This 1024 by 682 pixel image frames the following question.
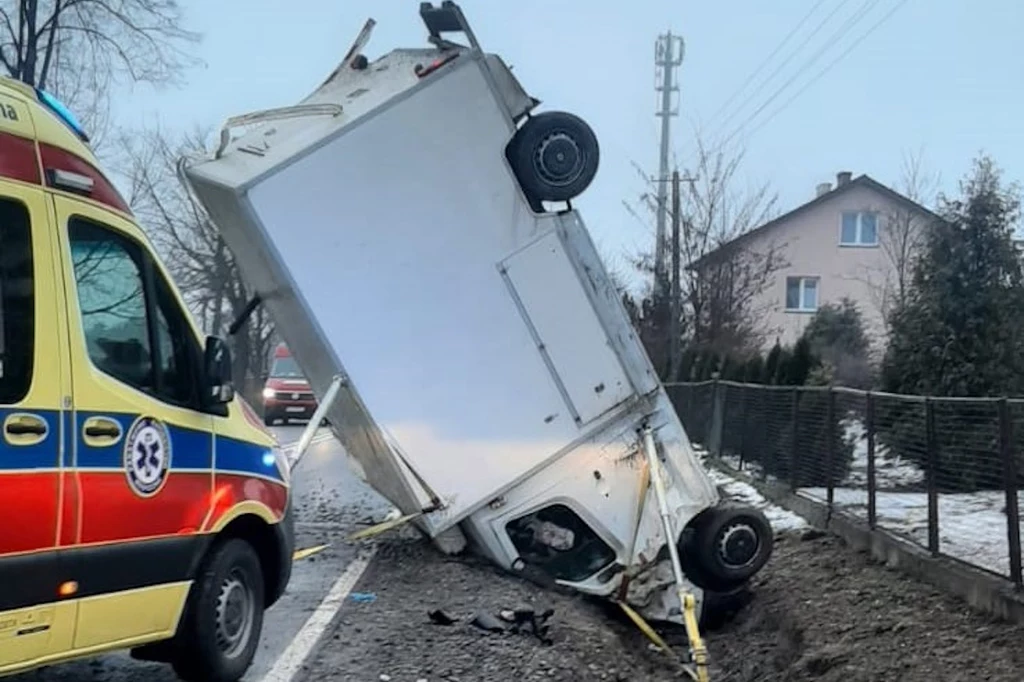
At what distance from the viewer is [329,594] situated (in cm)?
805

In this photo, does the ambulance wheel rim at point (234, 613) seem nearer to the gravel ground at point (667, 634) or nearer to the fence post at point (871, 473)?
the gravel ground at point (667, 634)

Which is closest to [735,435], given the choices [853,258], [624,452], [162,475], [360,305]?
[624,452]

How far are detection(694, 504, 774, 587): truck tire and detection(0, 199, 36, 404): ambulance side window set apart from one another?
529 cm

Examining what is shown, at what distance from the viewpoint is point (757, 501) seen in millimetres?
13016

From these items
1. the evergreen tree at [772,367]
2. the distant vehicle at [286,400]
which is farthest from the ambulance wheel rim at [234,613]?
the distant vehicle at [286,400]

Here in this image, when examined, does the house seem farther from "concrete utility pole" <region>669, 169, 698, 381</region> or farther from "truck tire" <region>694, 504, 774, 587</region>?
"truck tire" <region>694, 504, 774, 587</region>

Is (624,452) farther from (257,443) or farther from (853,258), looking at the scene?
(853,258)

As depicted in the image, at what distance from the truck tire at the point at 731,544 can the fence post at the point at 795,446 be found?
363 cm

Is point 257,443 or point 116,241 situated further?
point 257,443

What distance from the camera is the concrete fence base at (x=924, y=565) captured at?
6.70m

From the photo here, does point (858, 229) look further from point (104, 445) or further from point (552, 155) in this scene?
point (104, 445)

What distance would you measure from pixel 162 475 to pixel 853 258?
44.5 metres

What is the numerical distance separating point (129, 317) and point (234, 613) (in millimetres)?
1636

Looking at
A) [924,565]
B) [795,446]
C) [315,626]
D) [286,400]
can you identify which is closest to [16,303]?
[315,626]
